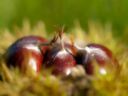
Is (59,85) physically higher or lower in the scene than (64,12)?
lower

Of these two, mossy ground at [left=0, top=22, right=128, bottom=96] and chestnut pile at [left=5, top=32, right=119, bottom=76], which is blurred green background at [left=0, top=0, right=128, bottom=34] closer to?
chestnut pile at [left=5, top=32, right=119, bottom=76]

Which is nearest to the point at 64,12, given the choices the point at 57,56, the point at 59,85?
the point at 57,56

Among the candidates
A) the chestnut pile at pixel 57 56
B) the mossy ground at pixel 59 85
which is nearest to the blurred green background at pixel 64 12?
the chestnut pile at pixel 57 56

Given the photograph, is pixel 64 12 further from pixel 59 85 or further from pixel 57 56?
pixel 59 85

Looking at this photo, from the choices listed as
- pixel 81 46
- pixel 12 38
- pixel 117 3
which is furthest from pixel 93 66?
pixel 117 3

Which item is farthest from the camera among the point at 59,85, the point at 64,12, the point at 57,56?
the point at 64,12

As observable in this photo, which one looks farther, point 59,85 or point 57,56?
point 57,56

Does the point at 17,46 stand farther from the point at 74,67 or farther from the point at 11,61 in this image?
the point at 74,67

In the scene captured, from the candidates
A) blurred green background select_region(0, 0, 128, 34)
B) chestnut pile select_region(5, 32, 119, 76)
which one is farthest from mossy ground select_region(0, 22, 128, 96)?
blurred green background select_region(0, 0, 128, 34)
